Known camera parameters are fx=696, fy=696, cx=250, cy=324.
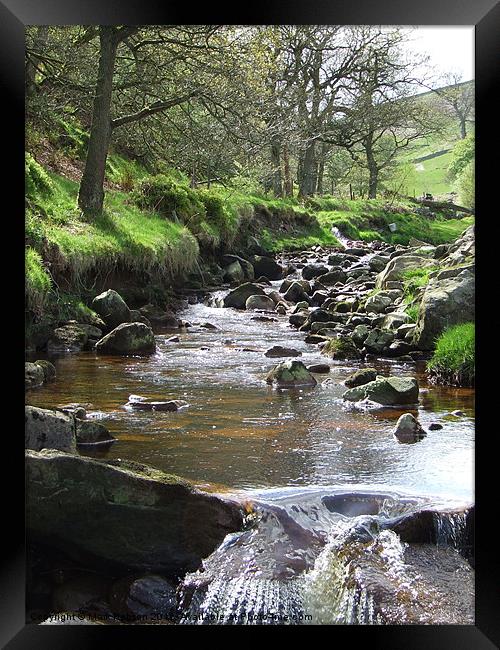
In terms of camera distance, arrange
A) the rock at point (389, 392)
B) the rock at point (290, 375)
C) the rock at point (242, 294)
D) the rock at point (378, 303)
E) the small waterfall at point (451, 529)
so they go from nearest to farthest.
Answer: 1. the small waterfall at point (451, 529)
2. the rock at point (389, 392)
3. the rock at point (290, 375)
4. the rock at point (378, 303)
5. the rock at point (242, 294)

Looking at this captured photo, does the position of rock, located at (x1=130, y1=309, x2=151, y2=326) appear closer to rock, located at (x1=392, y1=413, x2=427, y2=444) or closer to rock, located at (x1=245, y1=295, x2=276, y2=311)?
rock, located at (x1=245, y1=295, x2=276, y2=311)

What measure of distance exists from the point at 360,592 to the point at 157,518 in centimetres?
106

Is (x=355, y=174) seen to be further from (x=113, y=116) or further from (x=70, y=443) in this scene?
(x=70, y=443)

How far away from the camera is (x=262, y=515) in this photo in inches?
142

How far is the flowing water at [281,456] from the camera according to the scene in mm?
3393

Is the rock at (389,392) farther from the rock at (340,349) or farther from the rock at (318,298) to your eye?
the rock at (318,298)

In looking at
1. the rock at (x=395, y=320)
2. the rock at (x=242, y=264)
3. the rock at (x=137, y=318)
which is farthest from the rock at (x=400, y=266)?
the rock at (x=137, y=318)

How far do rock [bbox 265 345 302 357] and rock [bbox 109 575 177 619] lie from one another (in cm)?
198

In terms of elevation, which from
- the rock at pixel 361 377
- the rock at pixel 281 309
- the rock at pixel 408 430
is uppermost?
the rock at pixel 281 309

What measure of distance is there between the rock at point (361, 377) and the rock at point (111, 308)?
1.62m

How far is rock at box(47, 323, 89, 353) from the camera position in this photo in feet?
15.2

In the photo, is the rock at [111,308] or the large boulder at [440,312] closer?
the large boulder at [440,312]

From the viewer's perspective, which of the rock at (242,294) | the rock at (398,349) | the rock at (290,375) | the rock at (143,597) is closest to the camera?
the rock at (143,597)
